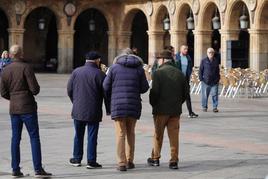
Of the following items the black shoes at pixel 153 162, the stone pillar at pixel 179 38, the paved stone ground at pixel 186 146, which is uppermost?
the stone pillar at pixel 179 38

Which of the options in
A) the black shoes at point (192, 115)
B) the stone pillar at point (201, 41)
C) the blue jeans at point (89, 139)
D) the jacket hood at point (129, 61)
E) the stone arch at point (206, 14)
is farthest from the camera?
the stone pillar at point (201, 41)

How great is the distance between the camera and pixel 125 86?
9398 millimetres

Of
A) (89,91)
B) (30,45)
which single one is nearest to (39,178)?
(89,91)

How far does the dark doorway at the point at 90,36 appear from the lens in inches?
1773

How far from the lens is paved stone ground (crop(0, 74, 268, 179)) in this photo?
9367 millimetres

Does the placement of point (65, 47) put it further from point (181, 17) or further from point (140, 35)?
point (181, 17)

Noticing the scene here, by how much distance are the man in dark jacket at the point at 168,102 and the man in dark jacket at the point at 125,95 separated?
24 centimetres

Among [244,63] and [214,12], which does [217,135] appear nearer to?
[244,63]

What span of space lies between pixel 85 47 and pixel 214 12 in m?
13.1

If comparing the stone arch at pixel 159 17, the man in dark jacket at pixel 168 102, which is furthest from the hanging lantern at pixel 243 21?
the man in dark jacket at pixel 168 102

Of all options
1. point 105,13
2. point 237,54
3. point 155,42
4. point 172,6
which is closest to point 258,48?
point 237,54

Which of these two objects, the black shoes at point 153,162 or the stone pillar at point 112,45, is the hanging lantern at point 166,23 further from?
the black shoes at point 153,162

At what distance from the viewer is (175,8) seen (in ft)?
117

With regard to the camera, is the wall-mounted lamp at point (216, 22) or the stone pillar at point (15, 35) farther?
the stone pillar at point (15, 35)
